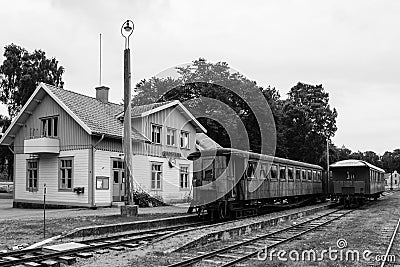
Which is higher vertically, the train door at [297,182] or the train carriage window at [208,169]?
the train carriage window at [208,169]

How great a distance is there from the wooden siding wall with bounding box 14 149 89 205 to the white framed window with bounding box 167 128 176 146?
6.83 meters

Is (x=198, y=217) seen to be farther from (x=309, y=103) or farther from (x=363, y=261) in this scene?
(x=309, y=103)

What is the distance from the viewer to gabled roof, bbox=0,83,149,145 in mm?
23027

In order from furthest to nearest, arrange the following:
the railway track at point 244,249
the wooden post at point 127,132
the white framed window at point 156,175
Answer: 1. the white framed window at point 156,175
2. the wooden post at point 127,132
3. the railway track at point 244,249

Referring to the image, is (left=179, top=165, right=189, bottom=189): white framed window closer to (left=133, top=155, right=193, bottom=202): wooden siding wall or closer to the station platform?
(left=133, top=155, right=193, bottom=202): wooden siding wall

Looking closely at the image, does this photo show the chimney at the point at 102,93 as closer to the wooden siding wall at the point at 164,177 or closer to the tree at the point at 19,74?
the wooden siding wall at the point at 164,177

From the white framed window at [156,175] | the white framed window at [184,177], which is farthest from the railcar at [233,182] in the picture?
the white framed window at [184,177]

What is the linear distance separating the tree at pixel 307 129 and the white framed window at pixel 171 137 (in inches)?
935

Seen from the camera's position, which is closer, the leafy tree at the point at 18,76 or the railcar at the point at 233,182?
the railcar at the point at 233,182

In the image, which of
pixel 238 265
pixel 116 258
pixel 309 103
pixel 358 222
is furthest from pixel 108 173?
pixel 309 103

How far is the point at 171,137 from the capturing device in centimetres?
2877

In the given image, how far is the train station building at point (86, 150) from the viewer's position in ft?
75.0

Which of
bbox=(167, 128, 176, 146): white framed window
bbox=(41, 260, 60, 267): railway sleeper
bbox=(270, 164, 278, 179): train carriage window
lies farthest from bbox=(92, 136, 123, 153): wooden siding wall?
bbox=(41, 260, 60, 267): railway sleeper

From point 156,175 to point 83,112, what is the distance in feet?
18.8
